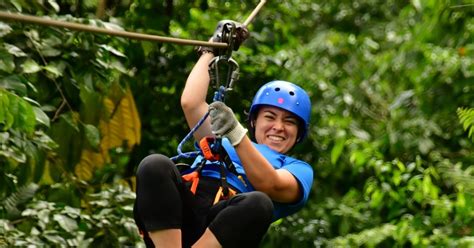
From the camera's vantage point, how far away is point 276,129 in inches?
175

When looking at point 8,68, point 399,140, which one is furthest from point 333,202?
point 8,68

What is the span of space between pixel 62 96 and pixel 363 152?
7.12 ft

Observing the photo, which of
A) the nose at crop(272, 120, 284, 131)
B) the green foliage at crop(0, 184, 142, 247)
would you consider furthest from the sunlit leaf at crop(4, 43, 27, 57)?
the nose at crop(272, 120, 284, 131)

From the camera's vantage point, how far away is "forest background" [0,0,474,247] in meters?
5.66

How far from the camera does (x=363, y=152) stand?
23.6ft

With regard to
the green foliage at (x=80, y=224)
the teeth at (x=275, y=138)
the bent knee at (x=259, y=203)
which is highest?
the teeth at (x=275, y=138)

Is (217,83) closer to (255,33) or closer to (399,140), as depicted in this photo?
(255,33)

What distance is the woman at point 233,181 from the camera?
391cm

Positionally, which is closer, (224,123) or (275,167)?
(224,123)

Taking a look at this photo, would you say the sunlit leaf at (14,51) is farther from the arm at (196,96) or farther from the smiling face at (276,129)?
the smiling face at (276,129)

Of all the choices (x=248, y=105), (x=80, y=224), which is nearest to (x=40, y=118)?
(x=80, y=224)

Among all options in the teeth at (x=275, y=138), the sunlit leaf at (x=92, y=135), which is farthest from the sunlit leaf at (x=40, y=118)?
the teeth at (x=275, y=138)

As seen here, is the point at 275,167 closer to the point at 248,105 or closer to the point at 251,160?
the point at 251,160

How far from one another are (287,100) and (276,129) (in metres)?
0.12
